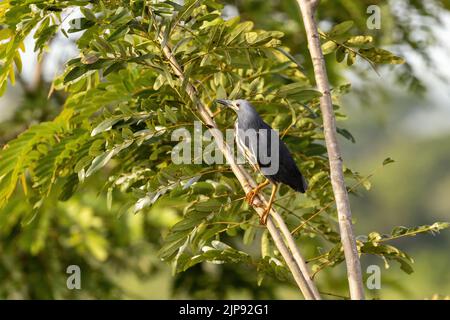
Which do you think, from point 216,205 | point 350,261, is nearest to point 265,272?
point 216,205

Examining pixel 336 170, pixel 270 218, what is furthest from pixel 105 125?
pixel 336 170

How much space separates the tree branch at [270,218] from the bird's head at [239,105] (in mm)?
194

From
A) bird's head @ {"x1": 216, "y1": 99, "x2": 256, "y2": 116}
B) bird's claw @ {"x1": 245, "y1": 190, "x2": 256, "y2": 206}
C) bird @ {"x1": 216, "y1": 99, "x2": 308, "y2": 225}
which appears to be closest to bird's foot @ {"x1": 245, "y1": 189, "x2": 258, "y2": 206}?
bird's claw @ {"x1": 245, "y1": 190, "x2": 256, "y2": 206}

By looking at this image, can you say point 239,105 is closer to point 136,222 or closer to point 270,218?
point 270,218

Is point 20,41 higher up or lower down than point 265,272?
higher up

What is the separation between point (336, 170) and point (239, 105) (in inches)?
24.8

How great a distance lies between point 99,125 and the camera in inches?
99.4

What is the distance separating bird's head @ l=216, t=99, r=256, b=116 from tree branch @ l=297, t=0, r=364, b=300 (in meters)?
0.41

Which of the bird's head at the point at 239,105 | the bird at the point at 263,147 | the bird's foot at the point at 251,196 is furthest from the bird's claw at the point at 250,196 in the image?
the bird's head at the point at 239,105

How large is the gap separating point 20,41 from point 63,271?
3.47 metres

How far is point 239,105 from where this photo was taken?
2.73m

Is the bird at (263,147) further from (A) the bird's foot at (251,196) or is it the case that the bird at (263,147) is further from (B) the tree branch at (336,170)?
(B) the tree branch at (336,170)

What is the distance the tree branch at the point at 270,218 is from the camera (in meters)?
2.14
